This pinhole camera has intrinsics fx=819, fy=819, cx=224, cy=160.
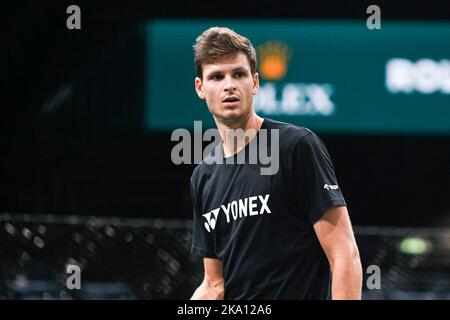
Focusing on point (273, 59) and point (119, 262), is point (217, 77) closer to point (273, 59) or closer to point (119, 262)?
point (119, 262)

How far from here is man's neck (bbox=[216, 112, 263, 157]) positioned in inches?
123

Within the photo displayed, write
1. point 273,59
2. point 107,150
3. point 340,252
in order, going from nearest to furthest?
1. point 340,252
2. point 273,59
3. point 107,150

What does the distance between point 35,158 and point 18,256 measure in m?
3.99

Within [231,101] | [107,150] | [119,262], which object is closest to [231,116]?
[231,101]

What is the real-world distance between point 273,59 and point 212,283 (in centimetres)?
594

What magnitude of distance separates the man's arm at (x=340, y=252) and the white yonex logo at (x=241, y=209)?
0.22 m

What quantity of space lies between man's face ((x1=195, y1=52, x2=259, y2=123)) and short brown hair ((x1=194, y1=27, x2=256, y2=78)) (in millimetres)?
20

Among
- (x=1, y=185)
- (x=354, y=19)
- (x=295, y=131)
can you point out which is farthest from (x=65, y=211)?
(x=295, y=131)

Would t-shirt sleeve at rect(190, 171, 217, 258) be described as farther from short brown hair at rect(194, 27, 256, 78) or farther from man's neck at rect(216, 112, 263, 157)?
short brown hair at rect(194, 27, 256, 78)

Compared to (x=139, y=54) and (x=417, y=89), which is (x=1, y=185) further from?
(x=417, y=89)

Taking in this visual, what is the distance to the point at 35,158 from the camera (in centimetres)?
962

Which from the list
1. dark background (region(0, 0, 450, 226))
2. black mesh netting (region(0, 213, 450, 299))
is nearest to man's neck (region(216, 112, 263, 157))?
black mesh netting (region(0, 213, 450, 299))

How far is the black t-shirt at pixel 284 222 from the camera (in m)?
2.86

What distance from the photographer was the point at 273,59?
8969 millimetres
